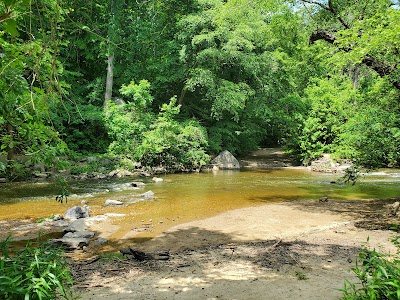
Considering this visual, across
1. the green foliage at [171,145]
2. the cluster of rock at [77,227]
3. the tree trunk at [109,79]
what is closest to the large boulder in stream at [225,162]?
the green foliage at [171,145]

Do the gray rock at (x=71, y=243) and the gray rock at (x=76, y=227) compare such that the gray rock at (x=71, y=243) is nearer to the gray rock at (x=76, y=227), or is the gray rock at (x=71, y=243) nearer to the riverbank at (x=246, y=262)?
the gray rock at (x=76, y=227)

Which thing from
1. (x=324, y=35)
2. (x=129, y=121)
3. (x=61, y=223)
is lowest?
(x=61, y=223)

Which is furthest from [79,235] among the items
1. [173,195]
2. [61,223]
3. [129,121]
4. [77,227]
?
[129,121]

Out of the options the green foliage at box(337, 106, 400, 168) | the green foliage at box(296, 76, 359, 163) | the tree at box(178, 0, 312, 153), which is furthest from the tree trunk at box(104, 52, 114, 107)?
the green foliage at box(337, 106, 400, 168)

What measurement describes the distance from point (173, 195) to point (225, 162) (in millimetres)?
10303

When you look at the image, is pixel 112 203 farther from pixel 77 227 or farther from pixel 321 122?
pixel 321 122

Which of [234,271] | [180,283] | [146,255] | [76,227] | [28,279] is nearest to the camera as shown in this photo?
[28,279]

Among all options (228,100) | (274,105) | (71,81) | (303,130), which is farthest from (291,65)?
(71,81)

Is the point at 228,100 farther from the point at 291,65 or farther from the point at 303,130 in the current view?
the point at 291,65

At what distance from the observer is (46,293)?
8.61ft

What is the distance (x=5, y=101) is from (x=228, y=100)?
17.2m

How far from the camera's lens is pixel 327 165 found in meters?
21.2

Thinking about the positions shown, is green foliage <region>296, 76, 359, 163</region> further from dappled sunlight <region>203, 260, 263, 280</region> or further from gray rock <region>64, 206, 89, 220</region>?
dappled sunlight <region>203, 260, 263, 280</region>

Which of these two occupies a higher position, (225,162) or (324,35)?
(324,35)
